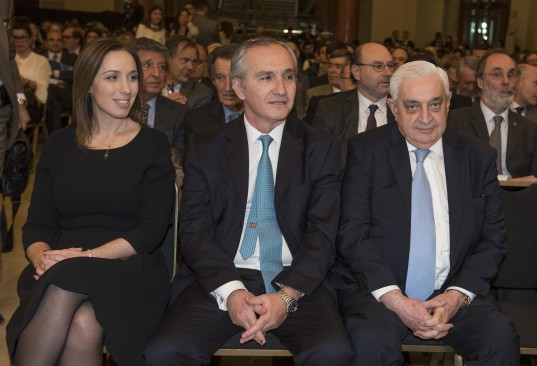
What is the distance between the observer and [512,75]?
5160mm

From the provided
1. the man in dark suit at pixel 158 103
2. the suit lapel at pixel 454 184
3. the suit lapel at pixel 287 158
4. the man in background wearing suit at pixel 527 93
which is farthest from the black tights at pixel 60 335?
the man in background wearing suit at pixel 527 93

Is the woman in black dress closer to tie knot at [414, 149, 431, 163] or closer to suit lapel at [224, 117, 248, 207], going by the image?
suit lapel at [224, 117, 248, 207]

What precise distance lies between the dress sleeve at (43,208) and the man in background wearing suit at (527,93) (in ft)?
11.9

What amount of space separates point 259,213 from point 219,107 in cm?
219

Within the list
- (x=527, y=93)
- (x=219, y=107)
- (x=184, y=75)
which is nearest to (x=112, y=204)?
(x=219, y=107)

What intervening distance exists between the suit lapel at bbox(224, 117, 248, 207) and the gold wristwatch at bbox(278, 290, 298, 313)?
401 mm

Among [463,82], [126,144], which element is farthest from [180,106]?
[463,82]

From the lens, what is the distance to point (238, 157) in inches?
127

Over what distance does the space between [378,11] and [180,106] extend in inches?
857

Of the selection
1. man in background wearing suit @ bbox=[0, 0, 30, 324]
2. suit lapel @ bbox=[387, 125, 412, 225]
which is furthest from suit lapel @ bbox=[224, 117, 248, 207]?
man in background wearing suit @ bbox=[0, 0, 30, 324]

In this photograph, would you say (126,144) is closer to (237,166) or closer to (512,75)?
(237,166)

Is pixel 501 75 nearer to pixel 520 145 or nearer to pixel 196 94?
pixel 520 145

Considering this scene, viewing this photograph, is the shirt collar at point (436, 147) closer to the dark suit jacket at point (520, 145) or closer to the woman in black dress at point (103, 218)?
→ the woman in black dress at point (103, 218)

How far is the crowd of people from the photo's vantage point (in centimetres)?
286
